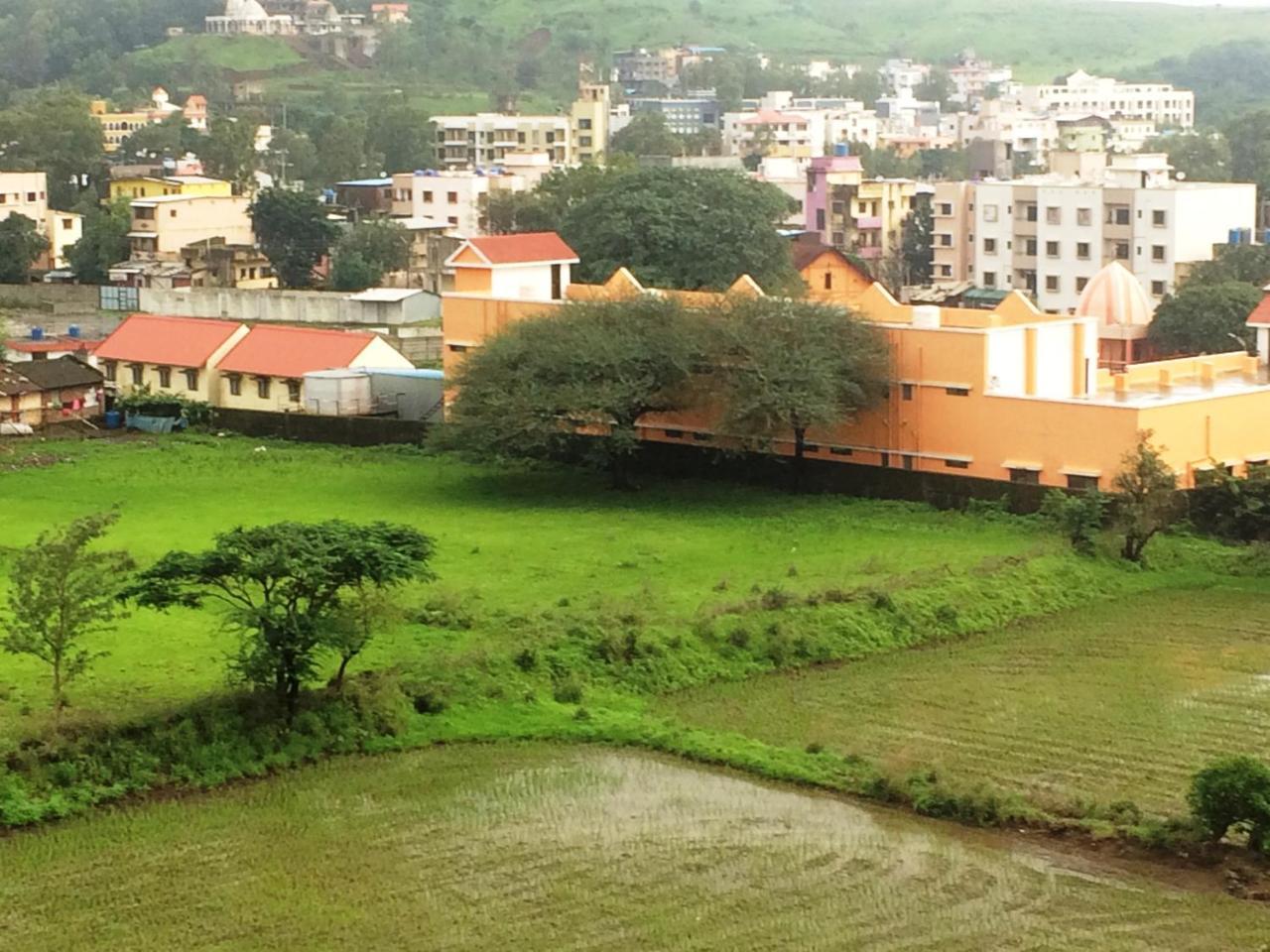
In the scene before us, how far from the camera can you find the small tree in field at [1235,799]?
14586 millimetres

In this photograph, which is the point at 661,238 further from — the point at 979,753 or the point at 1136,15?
the point at 1136,15

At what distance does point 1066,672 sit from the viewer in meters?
19.8

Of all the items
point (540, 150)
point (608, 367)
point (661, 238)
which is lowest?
point (608, 367)

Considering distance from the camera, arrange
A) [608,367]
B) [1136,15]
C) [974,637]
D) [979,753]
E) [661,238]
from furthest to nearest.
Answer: [1136,15] < [661,238] < [608,367] < [974,637] < [979,753]

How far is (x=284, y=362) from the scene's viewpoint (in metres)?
35.1

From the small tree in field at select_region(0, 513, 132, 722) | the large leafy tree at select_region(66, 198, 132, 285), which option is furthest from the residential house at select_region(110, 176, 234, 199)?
the small tree in field at select_region(0, 513, 132, 722)

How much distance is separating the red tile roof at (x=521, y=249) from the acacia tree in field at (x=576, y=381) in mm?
4334

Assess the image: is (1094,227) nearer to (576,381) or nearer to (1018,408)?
(1018,408)

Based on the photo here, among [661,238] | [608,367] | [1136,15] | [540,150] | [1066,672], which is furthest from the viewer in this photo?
[1136,15]

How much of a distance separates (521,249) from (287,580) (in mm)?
16878

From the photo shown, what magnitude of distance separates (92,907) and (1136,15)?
6841 inches

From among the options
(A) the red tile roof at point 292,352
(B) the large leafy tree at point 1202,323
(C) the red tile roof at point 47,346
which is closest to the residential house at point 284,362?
(A) the red tile roof at point 292,352

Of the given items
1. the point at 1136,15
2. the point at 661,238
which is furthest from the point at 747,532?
the point at 1136,15

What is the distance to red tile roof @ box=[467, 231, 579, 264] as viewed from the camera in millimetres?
33625
